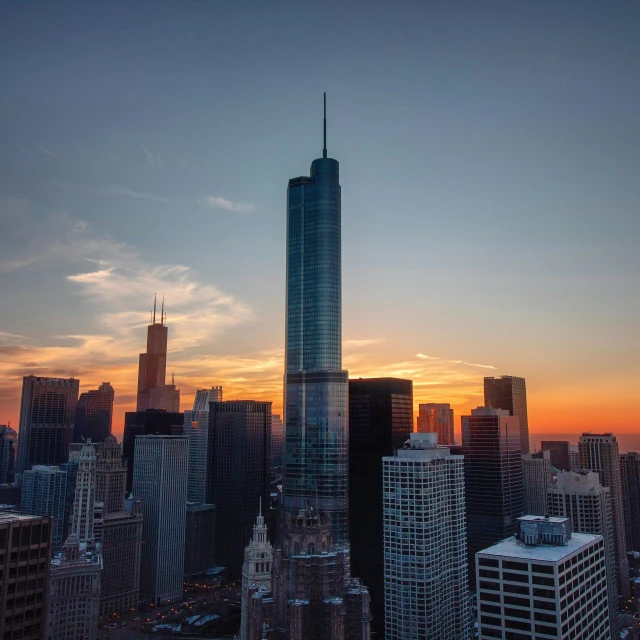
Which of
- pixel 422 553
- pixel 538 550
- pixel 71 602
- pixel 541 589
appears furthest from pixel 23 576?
pixel 71 602

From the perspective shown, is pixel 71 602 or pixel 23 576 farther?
pixel 71 602

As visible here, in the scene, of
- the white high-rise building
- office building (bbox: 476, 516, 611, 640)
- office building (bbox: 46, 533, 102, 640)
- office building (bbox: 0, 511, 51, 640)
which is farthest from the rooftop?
office building (bbox: 46, 533, 102, 640)

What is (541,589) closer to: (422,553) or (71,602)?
(422,553)

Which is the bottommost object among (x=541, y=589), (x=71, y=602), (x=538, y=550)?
(x=71, y=602)

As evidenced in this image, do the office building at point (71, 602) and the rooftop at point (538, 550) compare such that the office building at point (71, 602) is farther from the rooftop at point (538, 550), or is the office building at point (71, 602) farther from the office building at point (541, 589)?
the rooftop at point (538, 550)

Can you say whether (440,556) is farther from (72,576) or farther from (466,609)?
(72,576)

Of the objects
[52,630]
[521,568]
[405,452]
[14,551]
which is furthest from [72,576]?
[521,568]

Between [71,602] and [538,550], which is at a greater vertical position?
[538,550]
